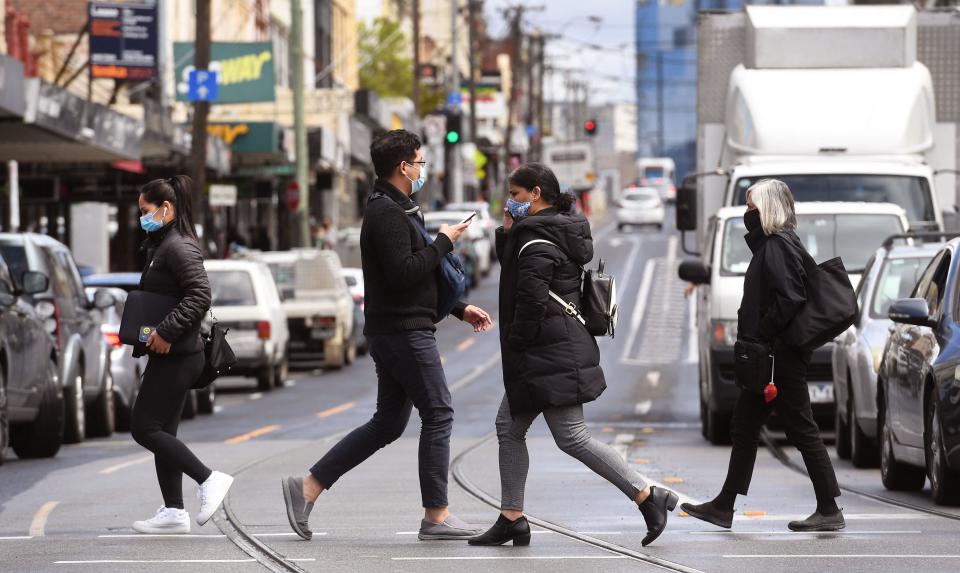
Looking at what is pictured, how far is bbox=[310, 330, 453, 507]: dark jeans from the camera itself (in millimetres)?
10289

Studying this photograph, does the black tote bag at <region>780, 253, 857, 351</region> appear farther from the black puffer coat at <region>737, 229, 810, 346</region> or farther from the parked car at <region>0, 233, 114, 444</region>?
the parked car at <region>0, 233, 114, 444</region>

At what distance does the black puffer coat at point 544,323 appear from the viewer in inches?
396

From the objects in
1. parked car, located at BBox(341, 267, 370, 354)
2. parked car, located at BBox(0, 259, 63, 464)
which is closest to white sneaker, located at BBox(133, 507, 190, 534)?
parked car, located at BBox(0, 259, 63, 464)

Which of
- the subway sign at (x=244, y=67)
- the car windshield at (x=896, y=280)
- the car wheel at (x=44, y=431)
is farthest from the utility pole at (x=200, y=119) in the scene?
the car windshield at (x=896, y=280)

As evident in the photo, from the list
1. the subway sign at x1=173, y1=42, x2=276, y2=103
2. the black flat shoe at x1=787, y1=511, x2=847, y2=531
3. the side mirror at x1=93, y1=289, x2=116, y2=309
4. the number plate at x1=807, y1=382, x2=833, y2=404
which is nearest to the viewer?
the black flat shoe at x1=787, y1=511, x2=847, y2=531

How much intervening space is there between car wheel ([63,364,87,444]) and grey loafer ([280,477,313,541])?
943cm

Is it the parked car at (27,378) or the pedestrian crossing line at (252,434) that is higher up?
the parked car at (27,378)

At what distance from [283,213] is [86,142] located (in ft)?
99.6

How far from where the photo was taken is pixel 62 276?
20.0 metres

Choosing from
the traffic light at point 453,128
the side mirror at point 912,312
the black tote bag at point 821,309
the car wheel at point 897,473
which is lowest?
the car wheel at point 897,473

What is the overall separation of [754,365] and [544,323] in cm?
129

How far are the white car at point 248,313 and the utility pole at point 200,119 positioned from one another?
210 inches

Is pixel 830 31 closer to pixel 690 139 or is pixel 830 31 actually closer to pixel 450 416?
pixel 450 416

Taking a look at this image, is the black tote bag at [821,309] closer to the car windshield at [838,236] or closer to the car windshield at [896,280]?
the car windshield at [896,280]
